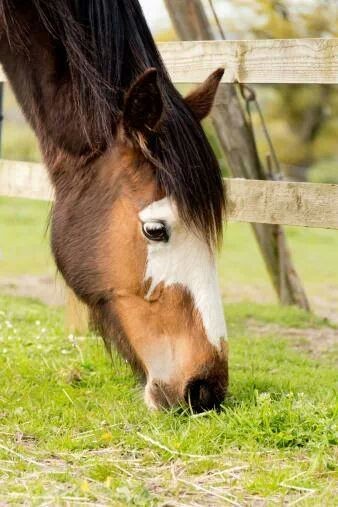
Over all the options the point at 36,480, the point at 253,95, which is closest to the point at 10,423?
the point at 36,480

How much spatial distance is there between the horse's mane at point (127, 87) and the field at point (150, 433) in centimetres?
74

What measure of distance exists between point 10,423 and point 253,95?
3.47 metres

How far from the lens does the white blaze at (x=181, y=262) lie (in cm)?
317

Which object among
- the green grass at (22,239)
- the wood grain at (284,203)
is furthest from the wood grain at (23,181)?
the wood grain at (284,203)

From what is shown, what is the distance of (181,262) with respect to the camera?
320cm

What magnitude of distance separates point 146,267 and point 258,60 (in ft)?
6.04

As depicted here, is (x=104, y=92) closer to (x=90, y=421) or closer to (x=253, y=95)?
(x=90, y=421)

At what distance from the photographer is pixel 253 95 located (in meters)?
5.86

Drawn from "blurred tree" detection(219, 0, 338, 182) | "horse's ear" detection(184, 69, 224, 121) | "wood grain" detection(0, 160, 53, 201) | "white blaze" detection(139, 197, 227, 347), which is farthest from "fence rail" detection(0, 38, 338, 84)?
"blurred tree" detection(219, 0, 338, 182)

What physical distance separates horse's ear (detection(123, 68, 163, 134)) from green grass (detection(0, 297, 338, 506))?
1208 mm

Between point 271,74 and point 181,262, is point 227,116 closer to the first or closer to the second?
point 271,74

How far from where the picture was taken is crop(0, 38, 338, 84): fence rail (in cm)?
424

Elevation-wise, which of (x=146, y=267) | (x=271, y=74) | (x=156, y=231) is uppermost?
(x=271, y=74)

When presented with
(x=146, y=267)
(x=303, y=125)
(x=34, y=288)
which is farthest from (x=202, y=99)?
(x=303, y=125)
